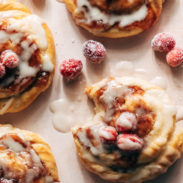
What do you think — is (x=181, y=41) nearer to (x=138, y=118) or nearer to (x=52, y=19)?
(x=138, y=118)

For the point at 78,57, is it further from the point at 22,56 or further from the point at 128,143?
the point at 128,143

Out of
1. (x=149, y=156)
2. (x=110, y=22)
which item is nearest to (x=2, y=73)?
(x=110, y=22)

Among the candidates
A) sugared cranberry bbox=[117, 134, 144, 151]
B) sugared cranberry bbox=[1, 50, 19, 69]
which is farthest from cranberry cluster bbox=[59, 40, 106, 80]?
sugared cranberry bbox=[117, 134, 144, 151]

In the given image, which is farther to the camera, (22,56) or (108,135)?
(22,56)

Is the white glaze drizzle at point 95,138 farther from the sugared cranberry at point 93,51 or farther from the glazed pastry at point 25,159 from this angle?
the sugared cranberry at point 93,51


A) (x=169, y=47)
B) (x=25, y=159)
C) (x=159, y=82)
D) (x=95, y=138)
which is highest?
(x=169, y=47)

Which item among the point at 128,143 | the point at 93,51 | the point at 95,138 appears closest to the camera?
the point at 128,143

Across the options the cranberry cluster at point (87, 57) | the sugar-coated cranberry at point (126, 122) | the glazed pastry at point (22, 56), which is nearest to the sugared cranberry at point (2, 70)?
the glazed pastry at point (22, 56)

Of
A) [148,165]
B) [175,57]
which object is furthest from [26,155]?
[175,57]
